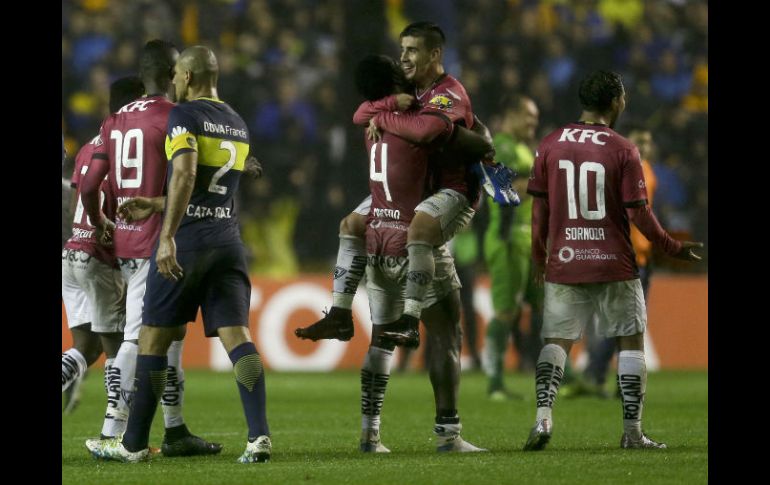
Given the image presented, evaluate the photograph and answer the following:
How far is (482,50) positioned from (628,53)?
Result: 195 centimetres

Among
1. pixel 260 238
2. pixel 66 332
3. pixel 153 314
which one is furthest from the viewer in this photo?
pixel 260 238

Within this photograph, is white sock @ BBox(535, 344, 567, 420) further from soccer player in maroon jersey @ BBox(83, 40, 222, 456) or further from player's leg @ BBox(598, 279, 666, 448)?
soccer player in maroon jersey @ BBox(83, 40, 222, 456)

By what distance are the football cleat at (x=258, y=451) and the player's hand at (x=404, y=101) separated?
1.90 meters

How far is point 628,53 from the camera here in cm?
1795

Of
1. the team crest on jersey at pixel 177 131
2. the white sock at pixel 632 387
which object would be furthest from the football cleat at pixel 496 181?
the team crest on jersey at pixel 177 131

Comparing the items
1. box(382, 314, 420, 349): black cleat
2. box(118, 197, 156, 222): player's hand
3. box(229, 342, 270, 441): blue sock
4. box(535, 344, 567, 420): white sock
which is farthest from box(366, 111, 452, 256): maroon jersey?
box(118, 197, 156, 222): player's hand

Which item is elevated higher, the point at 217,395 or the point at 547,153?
the point at 547,153

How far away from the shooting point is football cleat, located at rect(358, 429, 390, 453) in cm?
770

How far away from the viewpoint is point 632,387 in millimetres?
7699

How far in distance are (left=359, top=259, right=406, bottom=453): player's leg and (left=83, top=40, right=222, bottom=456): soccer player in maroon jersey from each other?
856 millimetres
